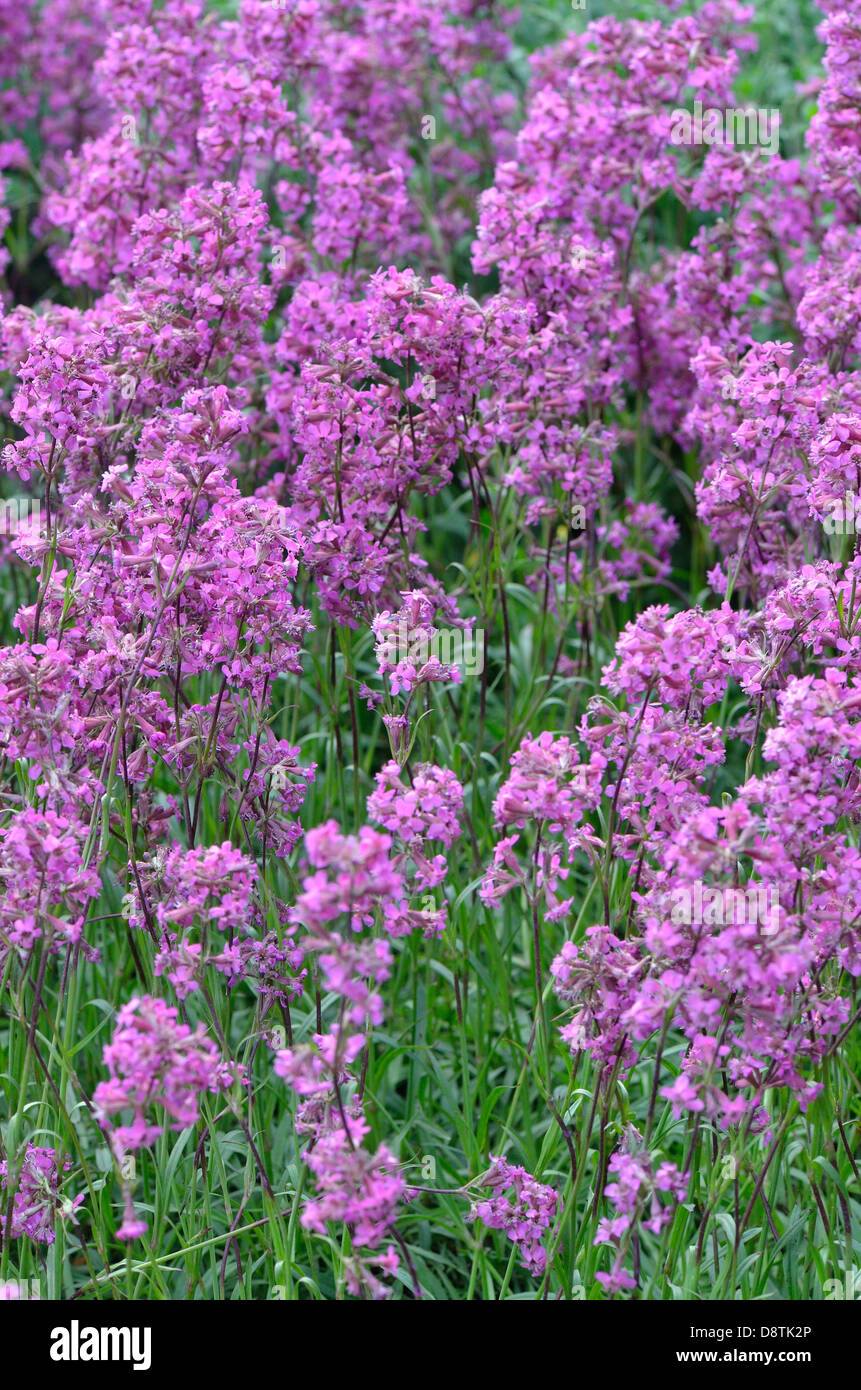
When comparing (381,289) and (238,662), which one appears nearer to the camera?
(238,662)

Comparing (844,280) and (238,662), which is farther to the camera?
(844,280)

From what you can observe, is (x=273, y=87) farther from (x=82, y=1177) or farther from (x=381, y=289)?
(x=82, y=1177)

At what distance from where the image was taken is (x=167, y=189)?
194 inches

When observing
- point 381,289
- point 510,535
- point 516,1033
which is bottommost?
point 516,1033

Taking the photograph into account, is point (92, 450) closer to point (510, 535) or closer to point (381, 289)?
point (381, 289)

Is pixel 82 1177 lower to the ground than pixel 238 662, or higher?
lower

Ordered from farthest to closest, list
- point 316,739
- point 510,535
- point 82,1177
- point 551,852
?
point 510,535 < point 316,739 < point 82,1177 < point 551,852

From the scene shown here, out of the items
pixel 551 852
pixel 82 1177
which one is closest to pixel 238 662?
pixel 551 852

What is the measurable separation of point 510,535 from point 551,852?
2501mm

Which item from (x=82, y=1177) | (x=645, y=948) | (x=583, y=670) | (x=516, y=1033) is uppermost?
(x=583, y=670)

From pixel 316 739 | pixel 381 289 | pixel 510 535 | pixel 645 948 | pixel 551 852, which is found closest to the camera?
pixel 645 948

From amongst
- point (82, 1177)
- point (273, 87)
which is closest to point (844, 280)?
point (273, 87)

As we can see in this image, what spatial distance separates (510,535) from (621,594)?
83cm

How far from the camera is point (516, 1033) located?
154 inches
